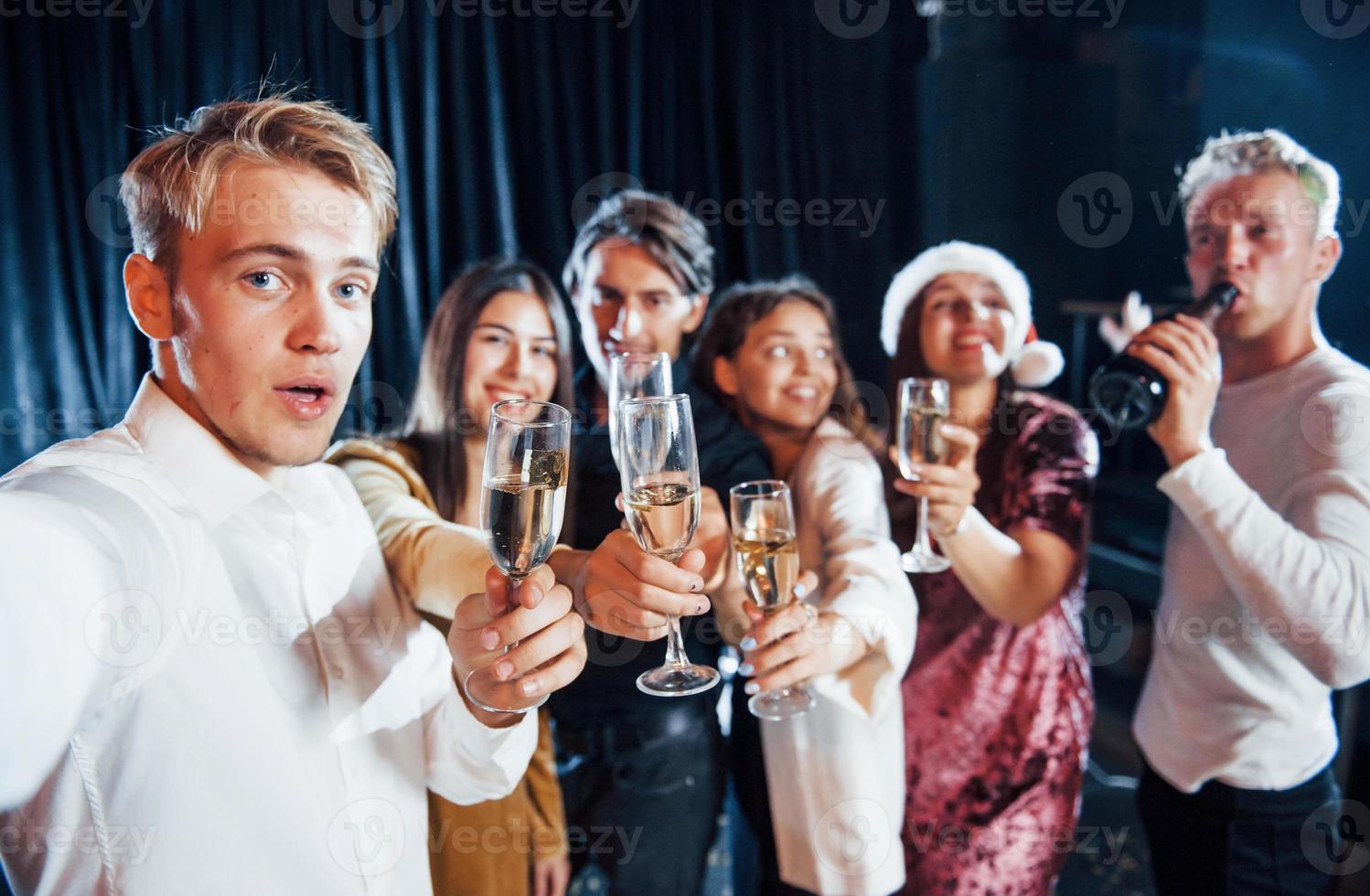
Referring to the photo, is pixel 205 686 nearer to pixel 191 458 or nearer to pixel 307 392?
pixel 191 458

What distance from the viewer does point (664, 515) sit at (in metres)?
1.31

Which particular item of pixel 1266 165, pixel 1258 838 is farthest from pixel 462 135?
pixel 1258 838

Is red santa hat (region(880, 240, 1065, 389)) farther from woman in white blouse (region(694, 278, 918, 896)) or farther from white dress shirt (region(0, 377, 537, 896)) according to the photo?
white dress shirt (region(0, 377, 537, 896))

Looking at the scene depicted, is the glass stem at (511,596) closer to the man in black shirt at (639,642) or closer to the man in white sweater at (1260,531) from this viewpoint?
the man in black shirt at (639,642)

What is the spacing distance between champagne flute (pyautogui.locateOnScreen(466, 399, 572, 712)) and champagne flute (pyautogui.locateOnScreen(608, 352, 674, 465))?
0.38m

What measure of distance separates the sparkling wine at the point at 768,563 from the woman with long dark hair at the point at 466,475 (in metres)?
0.41

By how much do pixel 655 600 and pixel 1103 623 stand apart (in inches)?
42.6

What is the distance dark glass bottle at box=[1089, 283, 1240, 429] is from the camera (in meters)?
1.94

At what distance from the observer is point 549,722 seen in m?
1.70

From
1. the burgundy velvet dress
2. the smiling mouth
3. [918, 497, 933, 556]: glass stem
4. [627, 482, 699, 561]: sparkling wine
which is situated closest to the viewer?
[627, 482, 699, 561]: sparkling wine

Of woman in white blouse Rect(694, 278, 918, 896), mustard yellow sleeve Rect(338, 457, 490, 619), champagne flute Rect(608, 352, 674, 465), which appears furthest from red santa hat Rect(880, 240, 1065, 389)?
mustard yellow sleeve Rect(338, 457, 490, 619)

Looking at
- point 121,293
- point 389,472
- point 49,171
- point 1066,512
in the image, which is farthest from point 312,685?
point 1066,512

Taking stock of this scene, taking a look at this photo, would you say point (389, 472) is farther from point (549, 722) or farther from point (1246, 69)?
point (1246, 69)

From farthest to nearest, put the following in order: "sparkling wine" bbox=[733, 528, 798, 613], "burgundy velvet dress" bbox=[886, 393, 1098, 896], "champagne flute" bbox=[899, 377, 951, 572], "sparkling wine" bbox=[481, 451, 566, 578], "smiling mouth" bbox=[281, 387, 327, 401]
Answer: "burgundy velvet dress" bbox=[886, 393, 1098, 896], "champagne flute" bbox=[899, 377, 951, 572], "sparkling wine" bbox=[733, 528, 798, 613], "smiling mouth" bbox=[281, 387, 327, 401], "sparkling wine" bbox=[481, 451, 566, 578]
